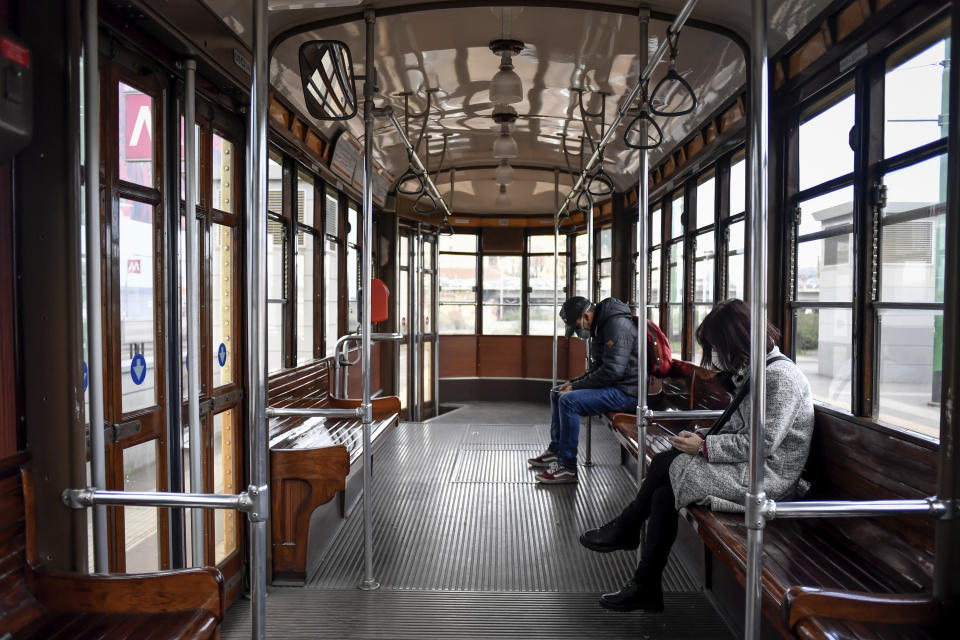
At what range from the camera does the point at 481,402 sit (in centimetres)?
933

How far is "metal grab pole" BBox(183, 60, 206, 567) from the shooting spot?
256cm

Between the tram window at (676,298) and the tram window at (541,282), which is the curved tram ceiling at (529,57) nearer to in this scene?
the tram window at (676,298)

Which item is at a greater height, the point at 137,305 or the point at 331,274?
the point at 331,274

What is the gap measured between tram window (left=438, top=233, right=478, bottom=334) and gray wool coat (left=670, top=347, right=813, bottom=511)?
6.88 m

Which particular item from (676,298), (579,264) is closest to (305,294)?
(676,298)

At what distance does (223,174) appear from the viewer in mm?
3172

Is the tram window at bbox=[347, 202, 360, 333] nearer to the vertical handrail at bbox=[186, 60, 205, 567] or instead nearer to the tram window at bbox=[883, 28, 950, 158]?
the vertical handrail at bbox=[186, 60, 205, 567]

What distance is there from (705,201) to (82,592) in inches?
176

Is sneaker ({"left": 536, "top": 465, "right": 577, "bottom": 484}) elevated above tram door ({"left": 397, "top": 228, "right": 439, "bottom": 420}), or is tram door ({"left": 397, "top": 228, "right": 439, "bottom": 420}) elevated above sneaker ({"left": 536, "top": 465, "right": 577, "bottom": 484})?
tram door ({"left": 397, "top": 228, "right": 439, "bottom": 420})

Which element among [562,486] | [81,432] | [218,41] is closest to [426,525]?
[562,486]

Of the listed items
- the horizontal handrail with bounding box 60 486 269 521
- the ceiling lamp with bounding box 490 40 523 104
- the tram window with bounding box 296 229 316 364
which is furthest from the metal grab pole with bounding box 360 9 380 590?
the tram window with bounding box 296 229 316 364

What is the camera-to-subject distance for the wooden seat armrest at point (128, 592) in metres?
1.79

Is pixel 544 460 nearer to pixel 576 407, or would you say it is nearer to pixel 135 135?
pixel 576 407

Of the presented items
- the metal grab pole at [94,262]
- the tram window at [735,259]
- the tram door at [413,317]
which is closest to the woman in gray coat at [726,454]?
the tram window at [735,259]
